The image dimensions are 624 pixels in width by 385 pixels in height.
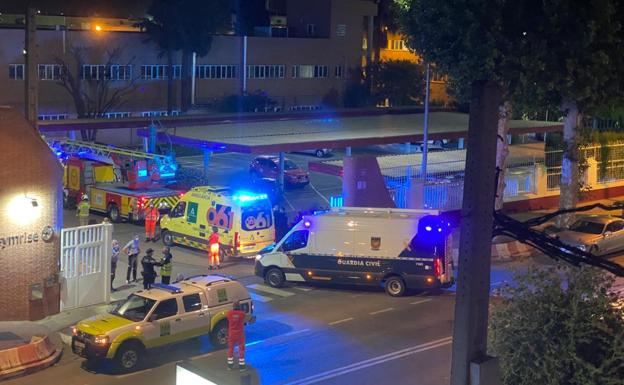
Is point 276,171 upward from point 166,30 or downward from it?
downward

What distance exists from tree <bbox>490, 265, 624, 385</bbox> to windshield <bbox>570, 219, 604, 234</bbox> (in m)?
18.0

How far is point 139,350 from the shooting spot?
56.7ft

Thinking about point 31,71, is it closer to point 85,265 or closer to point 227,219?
point 85,265

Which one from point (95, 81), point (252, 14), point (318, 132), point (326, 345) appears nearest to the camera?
point (326, 345)

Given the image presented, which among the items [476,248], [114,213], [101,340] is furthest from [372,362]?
[114,213]

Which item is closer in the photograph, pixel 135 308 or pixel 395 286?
pixel 135 308

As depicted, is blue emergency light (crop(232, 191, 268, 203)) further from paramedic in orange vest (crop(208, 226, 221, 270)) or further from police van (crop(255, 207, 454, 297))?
police van (crop(255, 207, 454, 297))

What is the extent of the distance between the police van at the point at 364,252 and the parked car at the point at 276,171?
1696cm

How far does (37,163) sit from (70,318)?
3608 millimetres

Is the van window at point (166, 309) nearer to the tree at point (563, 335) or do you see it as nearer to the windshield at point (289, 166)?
the tree at point (563, 335)

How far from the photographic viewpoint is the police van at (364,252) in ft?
75.4

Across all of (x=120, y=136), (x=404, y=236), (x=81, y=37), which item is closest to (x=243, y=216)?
(x=404, y=236)

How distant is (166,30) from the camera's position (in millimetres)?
62156

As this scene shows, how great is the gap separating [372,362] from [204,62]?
5089cm
